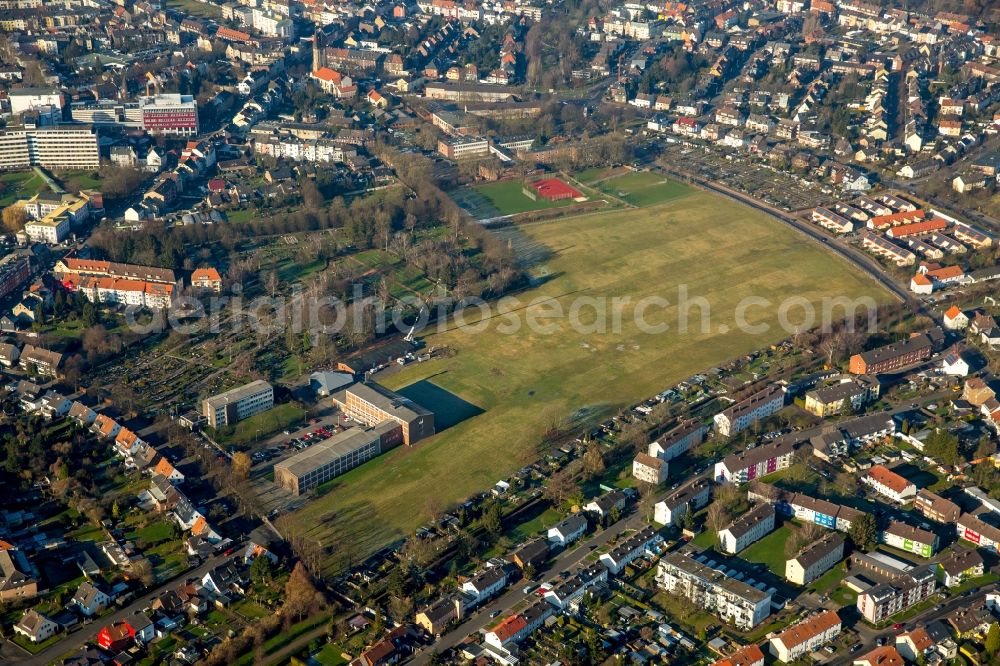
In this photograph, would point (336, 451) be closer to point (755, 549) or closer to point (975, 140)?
point (755, 549)

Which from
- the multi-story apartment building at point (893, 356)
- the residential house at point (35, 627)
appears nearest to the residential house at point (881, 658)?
the multi-story apartment building at point (893, 356)

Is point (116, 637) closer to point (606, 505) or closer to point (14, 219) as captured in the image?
point (606, 505)

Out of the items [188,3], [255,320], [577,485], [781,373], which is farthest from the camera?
[188,3]

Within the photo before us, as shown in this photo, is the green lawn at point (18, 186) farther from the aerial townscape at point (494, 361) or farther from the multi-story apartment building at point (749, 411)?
the multi-story apartment building at point (749, 411)

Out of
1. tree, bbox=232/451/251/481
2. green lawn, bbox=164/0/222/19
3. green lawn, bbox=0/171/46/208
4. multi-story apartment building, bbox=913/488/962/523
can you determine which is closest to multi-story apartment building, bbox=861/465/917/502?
multi-story apartment building, bbox=913/488/962/523

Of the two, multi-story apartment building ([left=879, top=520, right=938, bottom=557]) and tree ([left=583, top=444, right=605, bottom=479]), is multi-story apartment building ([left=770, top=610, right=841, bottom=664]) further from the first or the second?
tree ([left=583, top=444, right=605, bottom=479])

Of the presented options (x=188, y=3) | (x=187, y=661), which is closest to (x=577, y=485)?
(x=187, y=661)

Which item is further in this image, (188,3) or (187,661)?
(188,3)
